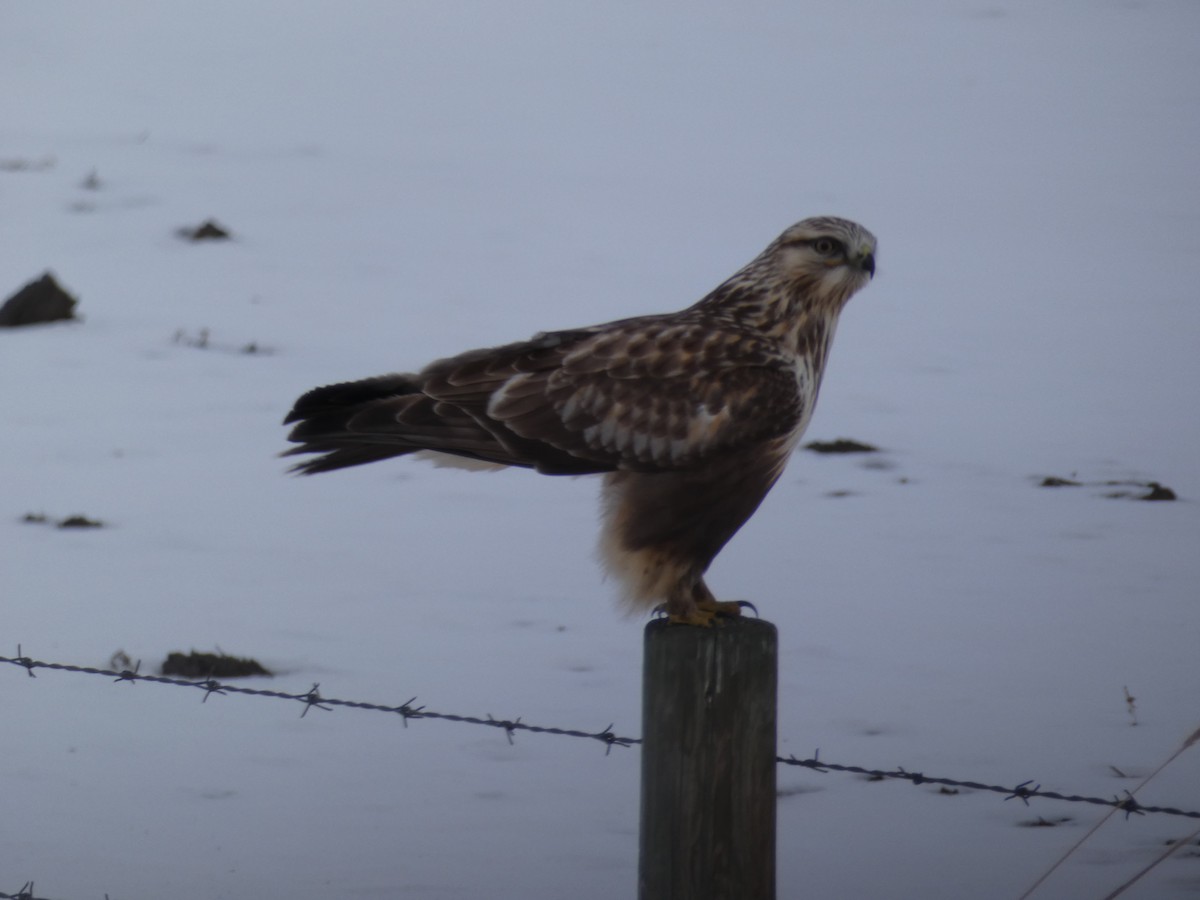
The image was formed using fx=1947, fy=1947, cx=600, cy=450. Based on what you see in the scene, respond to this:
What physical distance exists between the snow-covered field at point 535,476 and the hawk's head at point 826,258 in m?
1.73

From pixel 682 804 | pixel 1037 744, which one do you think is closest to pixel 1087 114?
pixel 1037 744

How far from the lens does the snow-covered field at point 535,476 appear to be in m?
5.61

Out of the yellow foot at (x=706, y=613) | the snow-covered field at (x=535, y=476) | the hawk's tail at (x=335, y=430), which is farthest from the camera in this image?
the snow-covered field at (x=535, y=476)

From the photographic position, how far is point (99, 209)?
40.5 feet

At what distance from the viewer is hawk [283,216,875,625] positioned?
4.09 metres

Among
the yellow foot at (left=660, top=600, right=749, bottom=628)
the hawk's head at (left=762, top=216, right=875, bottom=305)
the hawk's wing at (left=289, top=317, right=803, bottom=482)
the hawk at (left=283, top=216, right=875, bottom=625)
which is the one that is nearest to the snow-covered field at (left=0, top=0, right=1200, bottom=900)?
the yellow foot at (left=660, top=600, right=749, bottom=628)

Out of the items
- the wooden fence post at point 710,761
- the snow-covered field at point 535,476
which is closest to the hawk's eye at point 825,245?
the wooden fence post at point 710,761

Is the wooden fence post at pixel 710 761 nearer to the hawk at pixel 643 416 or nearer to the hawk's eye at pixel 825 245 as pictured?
the hawk at pixel 643 416

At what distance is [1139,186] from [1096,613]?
20.2ft

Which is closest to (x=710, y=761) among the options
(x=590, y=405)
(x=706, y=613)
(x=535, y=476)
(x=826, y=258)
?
(x=706, y=613)

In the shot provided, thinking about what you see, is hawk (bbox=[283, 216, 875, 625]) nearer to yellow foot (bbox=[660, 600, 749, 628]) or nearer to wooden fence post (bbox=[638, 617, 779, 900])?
yellow foot (bbox=[660, 600, 749, 628])

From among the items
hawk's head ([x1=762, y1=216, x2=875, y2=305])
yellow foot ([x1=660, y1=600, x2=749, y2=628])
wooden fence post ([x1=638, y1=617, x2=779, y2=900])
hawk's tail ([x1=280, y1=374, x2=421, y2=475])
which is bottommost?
wooden fence post ([x1=638, y1=617, x2=779, y2=900])

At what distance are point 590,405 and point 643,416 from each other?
0.39ft

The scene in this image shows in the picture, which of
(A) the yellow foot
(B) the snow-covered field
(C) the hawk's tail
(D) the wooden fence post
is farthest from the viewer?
(B) the snow-covered field
